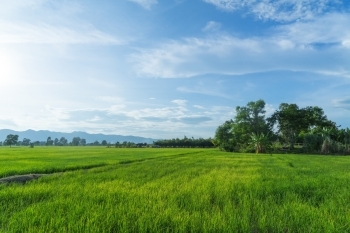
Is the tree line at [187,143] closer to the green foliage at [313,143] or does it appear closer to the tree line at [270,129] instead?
the tree line at [270,129]

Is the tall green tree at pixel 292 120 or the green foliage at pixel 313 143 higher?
the tall green tree at pixel 292 120

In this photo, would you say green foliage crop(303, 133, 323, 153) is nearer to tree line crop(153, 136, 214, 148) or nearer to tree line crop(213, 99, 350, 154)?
tree line crop(213, 99, 350, 154)

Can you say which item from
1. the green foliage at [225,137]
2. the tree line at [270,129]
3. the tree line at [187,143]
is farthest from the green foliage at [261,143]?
the tree line at [187,143]

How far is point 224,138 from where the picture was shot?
52.1 metres

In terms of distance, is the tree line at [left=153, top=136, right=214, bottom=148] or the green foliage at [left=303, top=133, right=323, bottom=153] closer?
the green foliage at [left=303, top=133, right=323, bottom=153]

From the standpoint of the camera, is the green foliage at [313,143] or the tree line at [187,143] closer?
the green foliage at [313,143]

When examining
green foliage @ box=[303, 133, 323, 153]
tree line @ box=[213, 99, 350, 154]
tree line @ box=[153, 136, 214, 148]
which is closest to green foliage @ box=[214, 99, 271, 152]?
tree line @ box=[213, 99, 350, 154]

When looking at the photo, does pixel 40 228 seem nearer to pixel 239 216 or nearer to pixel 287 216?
pixel 239 216

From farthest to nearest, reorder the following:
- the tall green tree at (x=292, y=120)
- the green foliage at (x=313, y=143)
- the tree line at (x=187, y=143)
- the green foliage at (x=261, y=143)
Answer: the tree line at (x=187, y=143), the tall green tree at (x=292, y=120), the green foliage at (x=261, y=143), the green foliage at (x=313, y=143)

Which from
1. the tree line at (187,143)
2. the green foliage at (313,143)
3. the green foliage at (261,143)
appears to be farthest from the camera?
the tree line at (187,143)

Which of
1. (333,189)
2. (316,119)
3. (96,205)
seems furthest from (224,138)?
(96,205)

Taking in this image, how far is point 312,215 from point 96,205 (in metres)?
3.97

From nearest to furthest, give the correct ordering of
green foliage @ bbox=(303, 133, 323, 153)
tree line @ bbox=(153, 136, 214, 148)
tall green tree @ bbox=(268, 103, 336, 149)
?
1. green foliage @ bbox=(303, 133, 323, 153)
2. tall green tree @ bbox=(268, 103, 336, 149)
3. tree line @ bbox=(153, 136, 214, 148)

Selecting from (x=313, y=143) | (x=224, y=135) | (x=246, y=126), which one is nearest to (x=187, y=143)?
(x=224, y=135)
